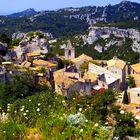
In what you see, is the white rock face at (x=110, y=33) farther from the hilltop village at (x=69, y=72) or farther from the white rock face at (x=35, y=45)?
the white rock face at (x=35, y=45)

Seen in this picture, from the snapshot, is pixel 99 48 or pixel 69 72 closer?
pixel 69 72

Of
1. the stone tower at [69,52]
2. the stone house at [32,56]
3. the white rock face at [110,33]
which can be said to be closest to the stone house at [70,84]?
the stone house at [32,56]

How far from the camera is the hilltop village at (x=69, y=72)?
3619cm

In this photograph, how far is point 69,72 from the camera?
135ft

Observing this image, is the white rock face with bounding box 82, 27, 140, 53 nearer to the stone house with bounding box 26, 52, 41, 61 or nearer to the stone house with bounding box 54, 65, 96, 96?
the stone house with bounding box 26, 52, 41, 61

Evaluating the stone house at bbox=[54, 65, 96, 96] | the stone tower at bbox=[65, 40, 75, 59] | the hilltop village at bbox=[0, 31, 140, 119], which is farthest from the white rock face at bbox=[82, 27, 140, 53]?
the stone house at bbox=[54, 65, 96, 96]

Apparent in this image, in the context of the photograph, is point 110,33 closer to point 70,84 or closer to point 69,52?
point 69,52

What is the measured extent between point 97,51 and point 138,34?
18.9m

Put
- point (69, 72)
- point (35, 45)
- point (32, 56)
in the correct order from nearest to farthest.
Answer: point (69, 72) < point (32, 56) < point (35, 45)

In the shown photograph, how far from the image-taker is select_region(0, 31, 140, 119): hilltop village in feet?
119

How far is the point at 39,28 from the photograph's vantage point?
189m

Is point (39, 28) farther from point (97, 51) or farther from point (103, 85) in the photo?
point (103, 85)

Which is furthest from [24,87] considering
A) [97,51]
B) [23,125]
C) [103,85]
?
[97,51]

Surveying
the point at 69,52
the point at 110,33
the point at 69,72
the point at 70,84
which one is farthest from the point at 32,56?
the point at 110,33
